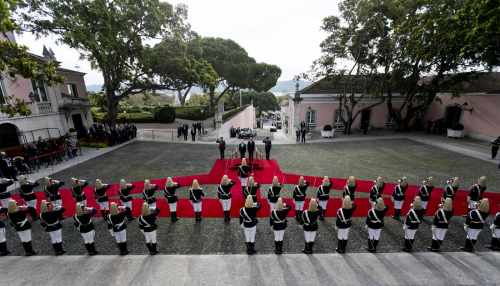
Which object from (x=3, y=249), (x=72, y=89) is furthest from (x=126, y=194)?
(x=72, y=89)

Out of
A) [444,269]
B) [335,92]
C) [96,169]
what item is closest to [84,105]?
[96,169]

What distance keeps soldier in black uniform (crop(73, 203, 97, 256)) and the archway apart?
1618 centimetres

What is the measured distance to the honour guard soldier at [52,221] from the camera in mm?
5234

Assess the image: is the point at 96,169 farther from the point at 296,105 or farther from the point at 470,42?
the point at 470,42

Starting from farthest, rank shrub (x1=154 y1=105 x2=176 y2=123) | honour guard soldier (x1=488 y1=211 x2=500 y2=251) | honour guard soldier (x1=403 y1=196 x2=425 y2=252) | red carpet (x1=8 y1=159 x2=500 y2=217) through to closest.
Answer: shrub (x1=154 y1=105 x2=176 y2=123), red carpet (x1=8 y1=159 x2=500 y2=217), honour guard soldier (x1=488 y1=211 x2=500 y2=251), honour guard soldier (x1=403 y1=196 x2=425 y2=252)

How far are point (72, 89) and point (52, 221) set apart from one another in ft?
69.8

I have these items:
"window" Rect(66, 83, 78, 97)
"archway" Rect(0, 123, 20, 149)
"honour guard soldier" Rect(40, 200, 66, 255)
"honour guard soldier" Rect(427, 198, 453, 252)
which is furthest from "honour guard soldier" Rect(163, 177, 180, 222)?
"window" Rect(66, 83, 78, 97)

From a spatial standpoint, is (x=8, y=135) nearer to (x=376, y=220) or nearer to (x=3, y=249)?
(x=3, y=249)

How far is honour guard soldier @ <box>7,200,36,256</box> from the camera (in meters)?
5.26

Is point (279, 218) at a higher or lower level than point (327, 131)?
lower

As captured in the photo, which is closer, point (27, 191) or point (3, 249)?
point (3, 249)

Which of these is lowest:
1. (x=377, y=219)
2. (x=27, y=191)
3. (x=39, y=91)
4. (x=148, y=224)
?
(x=377, y=219)

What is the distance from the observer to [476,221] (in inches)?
208

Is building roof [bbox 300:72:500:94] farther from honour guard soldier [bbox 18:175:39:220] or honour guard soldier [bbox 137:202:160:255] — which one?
honour guard soldier [bbox 18:175:39:220]
